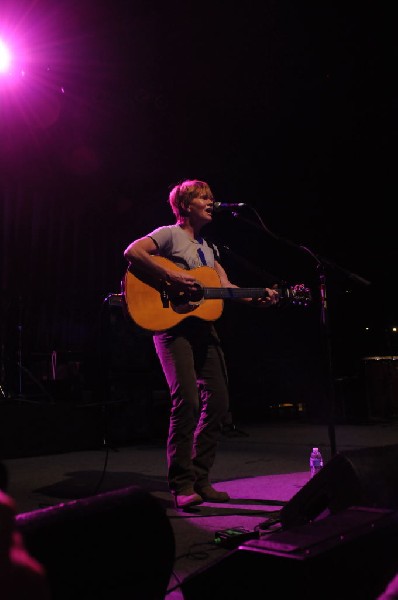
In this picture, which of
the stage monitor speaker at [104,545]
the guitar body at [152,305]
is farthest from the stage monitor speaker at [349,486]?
the guitar body at [152,305]

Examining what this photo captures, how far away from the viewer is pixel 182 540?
2.37 metres

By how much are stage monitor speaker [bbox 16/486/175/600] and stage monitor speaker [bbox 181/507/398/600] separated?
134 mm

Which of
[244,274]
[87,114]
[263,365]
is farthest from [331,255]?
[87,114]

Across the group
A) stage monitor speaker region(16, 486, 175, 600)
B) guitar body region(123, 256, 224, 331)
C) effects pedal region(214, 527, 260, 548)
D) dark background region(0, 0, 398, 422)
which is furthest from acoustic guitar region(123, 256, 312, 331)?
stage monitor speaker region(16, 486, 175, 600)

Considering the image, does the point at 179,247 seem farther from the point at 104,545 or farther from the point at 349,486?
the point at 104,545

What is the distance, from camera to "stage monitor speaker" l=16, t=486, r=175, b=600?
1.18 meters

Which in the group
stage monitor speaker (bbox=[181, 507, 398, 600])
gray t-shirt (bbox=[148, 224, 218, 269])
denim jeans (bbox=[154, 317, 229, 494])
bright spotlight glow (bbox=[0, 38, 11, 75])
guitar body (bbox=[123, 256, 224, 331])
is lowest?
stage monitor speaker (bbox=[181, 507, 398, 600])

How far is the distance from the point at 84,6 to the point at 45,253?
524cm

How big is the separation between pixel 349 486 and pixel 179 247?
6.29 ft

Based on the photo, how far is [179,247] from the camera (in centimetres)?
339

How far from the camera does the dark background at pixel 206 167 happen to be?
5.69 meters

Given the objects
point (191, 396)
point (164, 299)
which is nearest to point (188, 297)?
point (164, 299)

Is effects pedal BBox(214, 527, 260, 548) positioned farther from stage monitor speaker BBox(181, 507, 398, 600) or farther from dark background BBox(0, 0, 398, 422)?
dark background BBox(0, 0, 398, 422)

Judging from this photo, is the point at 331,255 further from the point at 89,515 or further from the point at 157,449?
Result: the point at 89,515
